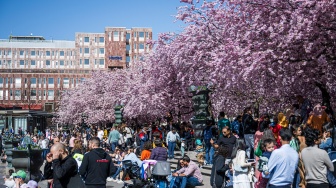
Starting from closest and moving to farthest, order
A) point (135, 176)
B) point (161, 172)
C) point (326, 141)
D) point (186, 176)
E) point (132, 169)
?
1. point (326, 141)
2. point (161, 172)
3. point (186, 176)
4. point (135, 176)
5. point (132, 169)

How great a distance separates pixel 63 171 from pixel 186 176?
19.7ft

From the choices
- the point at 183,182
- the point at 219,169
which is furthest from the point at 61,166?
the point at 183,182

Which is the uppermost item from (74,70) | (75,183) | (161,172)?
(74,70)

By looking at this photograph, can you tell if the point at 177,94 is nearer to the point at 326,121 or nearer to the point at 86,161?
the point at 326,121

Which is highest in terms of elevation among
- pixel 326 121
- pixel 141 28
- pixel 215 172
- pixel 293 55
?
pixel 141 28

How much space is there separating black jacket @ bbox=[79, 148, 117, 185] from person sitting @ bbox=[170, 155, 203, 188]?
4312mm

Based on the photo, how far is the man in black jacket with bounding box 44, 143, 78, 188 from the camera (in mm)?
8586

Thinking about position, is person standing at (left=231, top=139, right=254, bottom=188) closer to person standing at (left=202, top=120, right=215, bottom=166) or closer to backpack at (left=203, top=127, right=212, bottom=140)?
person standing at (left=202, top=120, right=215, bottom=166)

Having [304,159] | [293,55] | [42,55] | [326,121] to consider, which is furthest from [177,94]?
[42,55]

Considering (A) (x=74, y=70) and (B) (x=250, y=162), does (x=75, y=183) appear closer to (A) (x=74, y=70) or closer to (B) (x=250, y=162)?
(B) (x=250, y=162)

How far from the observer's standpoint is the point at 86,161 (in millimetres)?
9812

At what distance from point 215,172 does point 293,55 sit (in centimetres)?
847

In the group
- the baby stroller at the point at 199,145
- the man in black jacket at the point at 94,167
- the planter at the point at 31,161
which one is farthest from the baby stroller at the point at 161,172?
the baby stroller at the point at 199,145

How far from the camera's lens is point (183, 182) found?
45.9 ft
